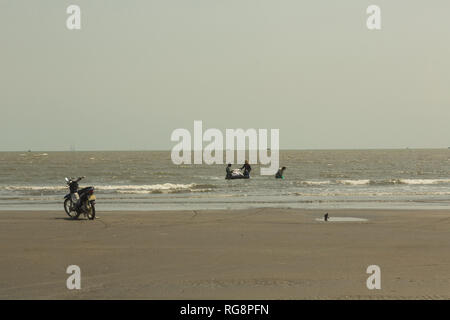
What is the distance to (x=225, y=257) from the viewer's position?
35.6 ft

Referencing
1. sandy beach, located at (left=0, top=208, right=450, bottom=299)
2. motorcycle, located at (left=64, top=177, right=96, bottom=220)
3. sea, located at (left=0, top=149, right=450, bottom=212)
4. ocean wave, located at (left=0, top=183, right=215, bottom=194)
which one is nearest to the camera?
sandy beach, located at (left=0, top=208, right=450, bottom=299)

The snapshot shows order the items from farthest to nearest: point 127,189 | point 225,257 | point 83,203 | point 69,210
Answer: point 127,189 < point 69,210 < point 83,203 < point 225,257

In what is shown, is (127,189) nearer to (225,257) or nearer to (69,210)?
(69,210)

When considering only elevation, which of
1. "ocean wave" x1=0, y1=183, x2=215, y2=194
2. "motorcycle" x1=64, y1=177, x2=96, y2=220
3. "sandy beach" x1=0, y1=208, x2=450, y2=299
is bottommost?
"ocean wave" x1=0, y1=183, x2=215, y2=194

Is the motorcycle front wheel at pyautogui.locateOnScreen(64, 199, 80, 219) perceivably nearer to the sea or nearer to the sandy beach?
the sandy beach

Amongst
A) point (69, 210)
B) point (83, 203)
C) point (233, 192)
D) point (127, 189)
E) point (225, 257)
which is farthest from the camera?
point (127, 189)

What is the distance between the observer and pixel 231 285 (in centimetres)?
854

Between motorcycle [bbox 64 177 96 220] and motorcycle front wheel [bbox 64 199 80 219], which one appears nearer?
motorcycle [bbox 64 177 96 220]

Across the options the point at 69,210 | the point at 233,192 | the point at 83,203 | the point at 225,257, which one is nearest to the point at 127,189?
A: the point at 233,192

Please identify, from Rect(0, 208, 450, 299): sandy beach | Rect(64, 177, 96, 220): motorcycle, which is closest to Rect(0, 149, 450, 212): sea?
Rect(64, 177, 96, 220): motorcycle

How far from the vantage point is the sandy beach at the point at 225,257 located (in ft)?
26.9

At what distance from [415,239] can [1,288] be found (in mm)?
9280

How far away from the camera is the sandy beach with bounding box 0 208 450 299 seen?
8.20 metres
